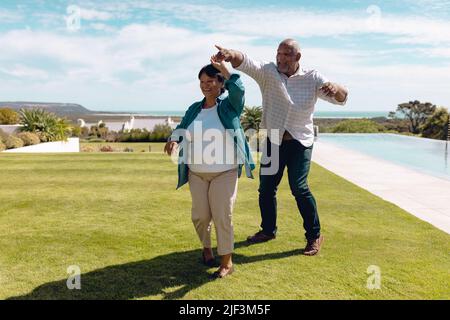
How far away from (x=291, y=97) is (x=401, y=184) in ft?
19.0

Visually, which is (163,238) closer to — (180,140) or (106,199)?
(180,140)

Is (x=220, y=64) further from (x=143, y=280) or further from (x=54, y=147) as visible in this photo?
(x=54, y=147)

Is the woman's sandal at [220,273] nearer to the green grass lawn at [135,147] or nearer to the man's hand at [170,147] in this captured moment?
the man's hand at [170,147]

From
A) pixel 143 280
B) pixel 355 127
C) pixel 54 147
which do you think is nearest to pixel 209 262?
pixel 143 280

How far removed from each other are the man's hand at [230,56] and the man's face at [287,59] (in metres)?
0.48

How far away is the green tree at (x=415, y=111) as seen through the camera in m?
42.8

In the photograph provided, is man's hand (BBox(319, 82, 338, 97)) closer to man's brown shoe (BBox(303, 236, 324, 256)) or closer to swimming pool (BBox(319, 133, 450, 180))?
man's brown shoe (BBox(303, 236, 324, 256))

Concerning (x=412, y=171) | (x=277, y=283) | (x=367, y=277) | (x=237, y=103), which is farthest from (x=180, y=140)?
(x=412, y=171)

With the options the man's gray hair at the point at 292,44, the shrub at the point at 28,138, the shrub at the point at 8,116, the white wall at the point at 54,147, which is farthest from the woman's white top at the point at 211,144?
the shrub at the point at 8,116

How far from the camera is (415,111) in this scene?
4369cm

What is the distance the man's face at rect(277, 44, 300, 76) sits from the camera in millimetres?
4176

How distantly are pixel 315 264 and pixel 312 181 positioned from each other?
17.4 feet

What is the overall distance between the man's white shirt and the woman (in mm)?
569

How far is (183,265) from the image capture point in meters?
4.25
